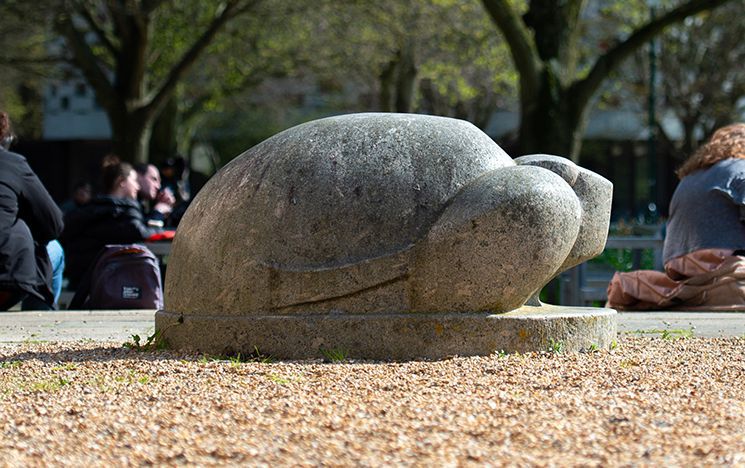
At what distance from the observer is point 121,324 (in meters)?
8.44

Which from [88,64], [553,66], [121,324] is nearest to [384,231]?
[121,324]

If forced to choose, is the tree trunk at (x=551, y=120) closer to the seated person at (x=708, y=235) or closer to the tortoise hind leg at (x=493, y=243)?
the seated person at (x=708, y=235)

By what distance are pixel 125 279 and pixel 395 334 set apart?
4.11 m

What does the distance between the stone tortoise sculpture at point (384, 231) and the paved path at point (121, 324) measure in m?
1.47

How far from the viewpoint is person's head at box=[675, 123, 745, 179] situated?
9.37 m

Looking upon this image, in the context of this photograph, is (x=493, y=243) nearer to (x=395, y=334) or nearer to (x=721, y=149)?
(x=395, y=334)

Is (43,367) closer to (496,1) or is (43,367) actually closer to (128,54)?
(496,1)

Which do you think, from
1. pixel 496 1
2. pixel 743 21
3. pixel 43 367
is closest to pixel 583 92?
pixel 496 1

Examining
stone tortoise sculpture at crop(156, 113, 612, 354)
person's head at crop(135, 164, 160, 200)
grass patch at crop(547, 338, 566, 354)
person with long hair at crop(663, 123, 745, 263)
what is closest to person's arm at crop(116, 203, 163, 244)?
person's head at crop(135, 164, 160, 200)

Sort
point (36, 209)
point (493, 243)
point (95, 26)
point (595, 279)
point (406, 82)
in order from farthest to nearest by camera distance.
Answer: point (406, 82), point (95, 26), point (595, 279), point (36, 209), point (493, 243)

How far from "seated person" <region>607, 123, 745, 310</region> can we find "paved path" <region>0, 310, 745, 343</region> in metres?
0.30

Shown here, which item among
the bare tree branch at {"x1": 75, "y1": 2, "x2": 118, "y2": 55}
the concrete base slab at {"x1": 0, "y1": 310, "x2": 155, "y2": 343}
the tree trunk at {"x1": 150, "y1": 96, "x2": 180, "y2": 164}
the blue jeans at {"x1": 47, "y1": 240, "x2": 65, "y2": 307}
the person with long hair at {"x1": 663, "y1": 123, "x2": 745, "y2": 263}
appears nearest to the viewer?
the concrete base slab at {"x1": 0, "y1": 310, "x2": 155, "y2": 343}

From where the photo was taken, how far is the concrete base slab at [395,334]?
6.16m

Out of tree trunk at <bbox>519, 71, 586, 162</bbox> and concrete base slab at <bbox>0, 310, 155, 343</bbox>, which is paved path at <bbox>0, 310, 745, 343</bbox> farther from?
tree trunk at <bbox>519, 71, 586, 162</bbox>
